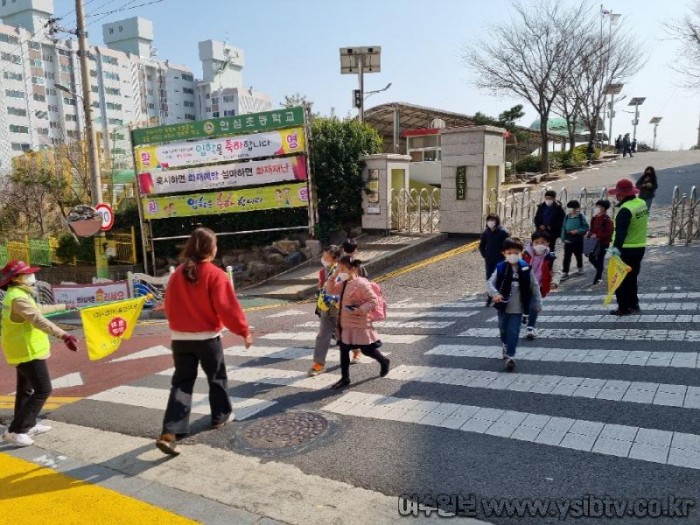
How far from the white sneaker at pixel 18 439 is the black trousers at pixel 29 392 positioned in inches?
1.5

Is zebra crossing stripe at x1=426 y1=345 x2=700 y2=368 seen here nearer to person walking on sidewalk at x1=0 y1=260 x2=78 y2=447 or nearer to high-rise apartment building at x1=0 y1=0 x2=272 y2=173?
person walking on sidewalk at x1=0 y1=260 x2=78 y2=447

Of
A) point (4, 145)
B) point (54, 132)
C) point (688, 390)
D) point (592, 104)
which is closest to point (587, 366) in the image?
point (688, 390)

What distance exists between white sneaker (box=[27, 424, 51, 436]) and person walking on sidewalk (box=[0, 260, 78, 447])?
0.04 meters

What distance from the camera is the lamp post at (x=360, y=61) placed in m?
24.1

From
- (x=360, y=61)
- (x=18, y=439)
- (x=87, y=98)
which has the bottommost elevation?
(x=18, y=439)

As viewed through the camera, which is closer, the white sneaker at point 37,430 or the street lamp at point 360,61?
the white sneaker at point 37,430

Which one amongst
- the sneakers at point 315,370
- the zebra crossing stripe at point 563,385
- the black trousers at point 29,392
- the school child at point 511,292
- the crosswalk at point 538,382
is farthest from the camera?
the sneakers at point 315,370

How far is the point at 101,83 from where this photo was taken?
7356 centimetres

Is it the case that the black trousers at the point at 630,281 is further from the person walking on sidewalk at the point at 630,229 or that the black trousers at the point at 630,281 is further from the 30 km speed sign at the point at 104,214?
the 30 km speed sign at the point at 104,214

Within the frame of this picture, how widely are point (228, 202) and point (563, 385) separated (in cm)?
1403

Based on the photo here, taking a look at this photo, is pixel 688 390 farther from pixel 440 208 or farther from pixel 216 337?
pixel 440 208

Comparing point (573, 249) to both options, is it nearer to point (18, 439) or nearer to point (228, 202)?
point (18, 439)

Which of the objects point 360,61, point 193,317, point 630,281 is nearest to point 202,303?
point 193,317

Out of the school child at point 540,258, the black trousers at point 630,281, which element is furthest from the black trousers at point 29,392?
the black trousers at point 630,281
